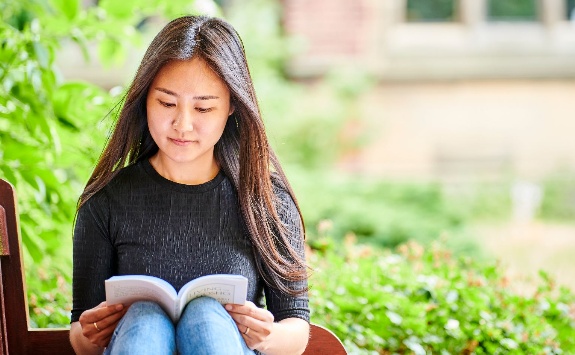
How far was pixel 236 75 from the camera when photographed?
1900mm

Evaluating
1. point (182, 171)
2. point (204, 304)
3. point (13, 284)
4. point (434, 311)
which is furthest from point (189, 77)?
point (434, 311)

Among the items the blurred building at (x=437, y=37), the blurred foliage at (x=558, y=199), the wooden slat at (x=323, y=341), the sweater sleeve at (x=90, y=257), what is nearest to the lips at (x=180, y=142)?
the sweater sleeve at (x=90, y=257)

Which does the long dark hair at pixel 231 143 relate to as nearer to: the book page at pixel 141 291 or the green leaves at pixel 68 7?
the book page at pixel 141 291

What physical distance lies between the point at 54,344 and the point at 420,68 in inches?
274

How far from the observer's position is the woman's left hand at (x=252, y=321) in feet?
5.95

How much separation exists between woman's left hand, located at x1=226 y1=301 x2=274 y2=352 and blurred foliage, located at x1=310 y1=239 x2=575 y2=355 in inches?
28.9

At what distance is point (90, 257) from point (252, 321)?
36 cm

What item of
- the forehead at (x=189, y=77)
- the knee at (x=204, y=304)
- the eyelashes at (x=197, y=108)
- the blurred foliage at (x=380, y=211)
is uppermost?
the forehead at (x=189, y=77)

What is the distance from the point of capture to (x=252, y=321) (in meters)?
1.81

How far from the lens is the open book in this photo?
5.75ft

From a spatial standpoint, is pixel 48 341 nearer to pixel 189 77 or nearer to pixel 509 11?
pixel 189 77

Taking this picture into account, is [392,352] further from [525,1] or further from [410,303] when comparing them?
[525,1]

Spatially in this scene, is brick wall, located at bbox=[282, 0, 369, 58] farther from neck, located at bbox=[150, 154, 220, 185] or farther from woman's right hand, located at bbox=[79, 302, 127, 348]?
woman's right hand, located at bbox=[79, 302, 127, 348]

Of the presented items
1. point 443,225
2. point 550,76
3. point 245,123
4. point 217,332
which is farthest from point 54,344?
point 550,76
